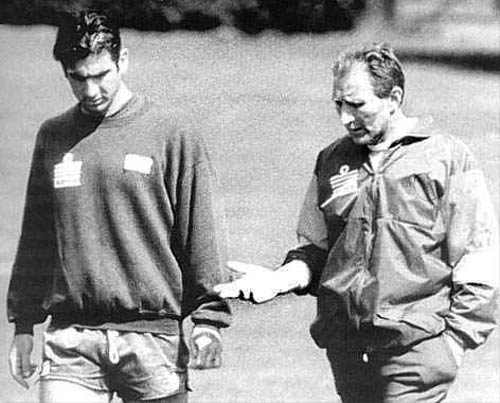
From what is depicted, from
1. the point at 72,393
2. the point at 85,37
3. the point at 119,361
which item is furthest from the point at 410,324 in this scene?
the point at 85,37

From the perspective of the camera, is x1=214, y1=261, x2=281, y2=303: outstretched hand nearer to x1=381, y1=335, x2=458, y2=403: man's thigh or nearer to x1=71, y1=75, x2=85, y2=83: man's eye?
x1=381, y1=335, x2=458, y2=403: man's thigh

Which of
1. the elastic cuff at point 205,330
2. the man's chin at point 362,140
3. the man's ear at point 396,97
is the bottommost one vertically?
the elastic cuff at point 205,330

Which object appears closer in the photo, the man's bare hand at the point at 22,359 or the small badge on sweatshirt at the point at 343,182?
the small badge on sweatshirt at the point at 343,182

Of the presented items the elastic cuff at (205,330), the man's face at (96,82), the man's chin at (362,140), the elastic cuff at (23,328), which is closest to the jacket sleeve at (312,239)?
the man's chin at (362,140)

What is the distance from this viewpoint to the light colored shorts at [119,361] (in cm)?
304

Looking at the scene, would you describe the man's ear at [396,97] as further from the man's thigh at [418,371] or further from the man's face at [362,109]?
the man's thigh at [418,371]

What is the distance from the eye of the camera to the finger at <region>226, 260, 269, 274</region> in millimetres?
3107

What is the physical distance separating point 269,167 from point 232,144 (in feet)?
0.41

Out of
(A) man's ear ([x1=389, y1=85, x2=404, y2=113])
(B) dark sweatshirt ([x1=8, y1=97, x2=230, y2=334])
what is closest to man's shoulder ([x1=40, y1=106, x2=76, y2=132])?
(B) dark sweatshirt ([x1=8, y1=97, x2=230, y2=334])

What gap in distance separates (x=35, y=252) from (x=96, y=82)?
0.51 meters

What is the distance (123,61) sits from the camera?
3.13 m

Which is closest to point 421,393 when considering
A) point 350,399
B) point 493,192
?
point 350,399

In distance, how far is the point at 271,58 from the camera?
10.5 feet

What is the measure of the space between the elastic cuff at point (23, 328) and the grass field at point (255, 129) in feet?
0.10
